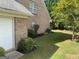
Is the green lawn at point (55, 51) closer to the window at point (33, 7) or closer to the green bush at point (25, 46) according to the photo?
the green bush at point (25, 46)

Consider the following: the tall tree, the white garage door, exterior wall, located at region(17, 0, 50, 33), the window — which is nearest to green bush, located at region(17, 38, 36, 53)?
the white garage door

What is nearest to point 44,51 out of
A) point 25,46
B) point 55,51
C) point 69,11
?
point 55,51

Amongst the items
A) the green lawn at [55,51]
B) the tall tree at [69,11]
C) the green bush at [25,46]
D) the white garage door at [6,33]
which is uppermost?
the tall tree at [69,11]

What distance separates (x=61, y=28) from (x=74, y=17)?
2218 cm

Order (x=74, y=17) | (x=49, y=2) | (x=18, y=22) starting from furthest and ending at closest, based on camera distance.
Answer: (x=49, y=2) < (x=74, y=17) < (x=18, y=22)

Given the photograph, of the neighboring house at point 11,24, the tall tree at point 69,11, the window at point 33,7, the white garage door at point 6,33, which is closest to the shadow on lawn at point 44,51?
the white garage door at point 6,33

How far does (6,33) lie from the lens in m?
12.9

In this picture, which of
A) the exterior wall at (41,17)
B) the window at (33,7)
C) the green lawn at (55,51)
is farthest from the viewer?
the exterior wall at (41,17)

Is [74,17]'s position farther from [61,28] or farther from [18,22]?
[61,28]

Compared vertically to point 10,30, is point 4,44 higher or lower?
lower

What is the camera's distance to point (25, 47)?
14.2 m

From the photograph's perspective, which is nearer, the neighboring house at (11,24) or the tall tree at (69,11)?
the neighboring house at (11,24)

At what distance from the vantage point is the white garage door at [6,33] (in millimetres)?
12305

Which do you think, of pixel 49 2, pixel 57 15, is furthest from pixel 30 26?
pixel 49 2
